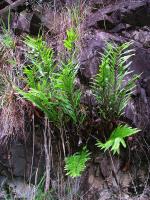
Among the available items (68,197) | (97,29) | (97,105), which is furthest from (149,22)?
(68,197)

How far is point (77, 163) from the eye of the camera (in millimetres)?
2711

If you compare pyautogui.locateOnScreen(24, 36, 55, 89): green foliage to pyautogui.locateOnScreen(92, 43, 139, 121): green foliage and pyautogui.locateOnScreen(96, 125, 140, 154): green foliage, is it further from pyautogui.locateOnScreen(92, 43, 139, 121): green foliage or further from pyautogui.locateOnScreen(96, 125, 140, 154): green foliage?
pyautogui.locateOnScreen(96, 125, 140, 154): green foliage

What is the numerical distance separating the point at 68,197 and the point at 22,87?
4.14 ft

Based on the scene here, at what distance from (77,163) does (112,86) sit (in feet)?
2.40

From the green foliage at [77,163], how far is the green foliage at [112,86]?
391 millimetres

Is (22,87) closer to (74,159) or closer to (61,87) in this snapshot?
(61,87)

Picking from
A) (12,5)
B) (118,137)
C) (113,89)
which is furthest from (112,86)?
(12,5)

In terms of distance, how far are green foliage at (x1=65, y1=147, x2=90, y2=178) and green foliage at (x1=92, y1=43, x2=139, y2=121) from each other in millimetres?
391

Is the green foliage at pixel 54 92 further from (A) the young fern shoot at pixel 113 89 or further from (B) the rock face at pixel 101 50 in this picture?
(B) the rock face at pixel 101 50

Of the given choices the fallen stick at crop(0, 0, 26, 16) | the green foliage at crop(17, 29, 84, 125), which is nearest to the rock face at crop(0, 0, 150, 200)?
the fallen stick at crop(0, 0, 26, 16)

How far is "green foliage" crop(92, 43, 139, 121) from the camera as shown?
273 cm

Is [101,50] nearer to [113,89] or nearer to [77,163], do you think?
[113,89]

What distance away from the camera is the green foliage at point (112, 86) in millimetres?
2732

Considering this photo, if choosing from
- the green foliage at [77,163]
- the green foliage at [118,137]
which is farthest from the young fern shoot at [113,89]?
the green foliage at [77,163]
